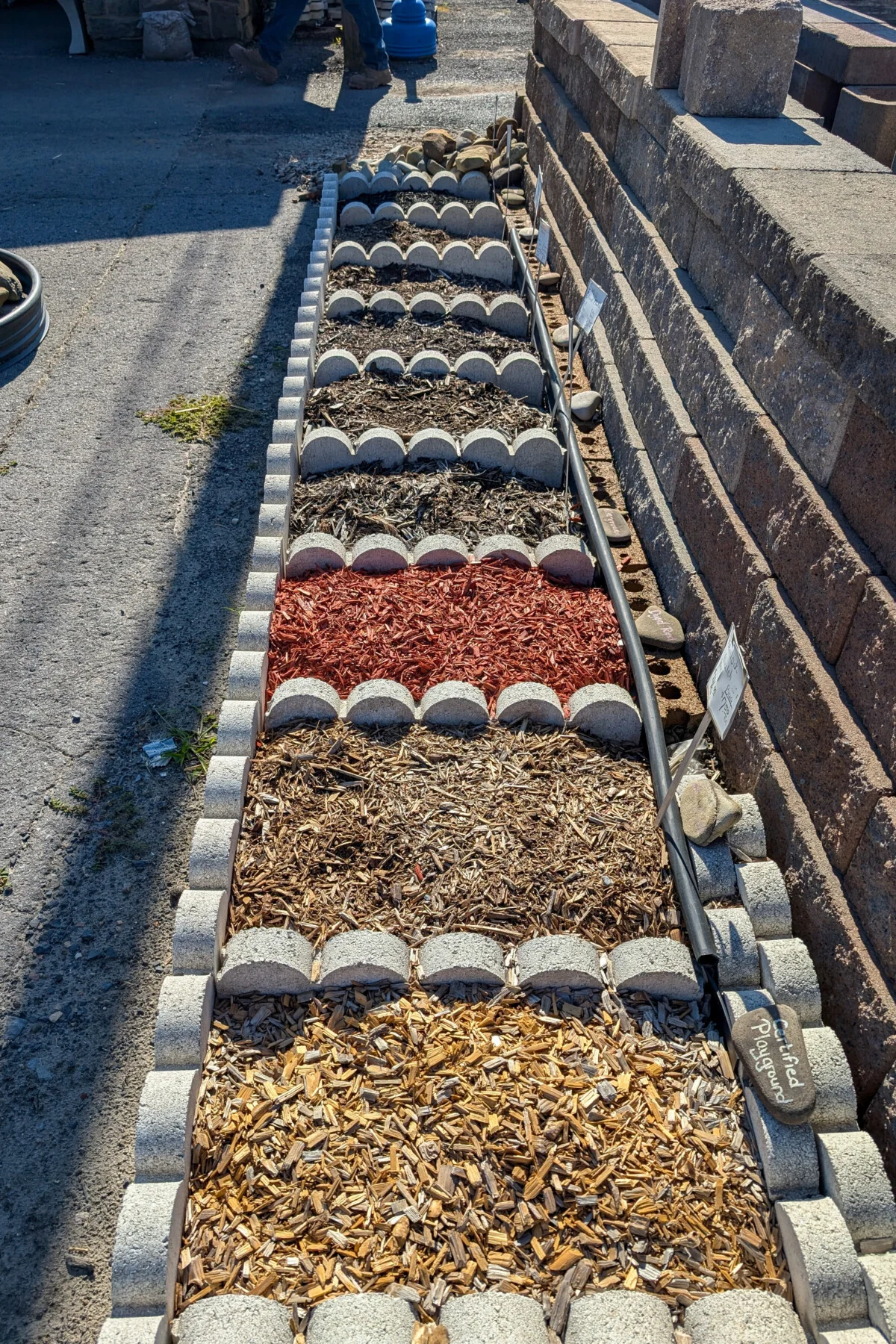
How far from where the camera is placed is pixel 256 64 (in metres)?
12.9

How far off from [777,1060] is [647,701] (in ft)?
4.76

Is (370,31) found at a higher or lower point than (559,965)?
higher

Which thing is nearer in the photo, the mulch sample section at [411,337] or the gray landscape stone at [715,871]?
the gray landscape stone at [715,871]

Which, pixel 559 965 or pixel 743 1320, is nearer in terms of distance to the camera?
pixel 743 1320

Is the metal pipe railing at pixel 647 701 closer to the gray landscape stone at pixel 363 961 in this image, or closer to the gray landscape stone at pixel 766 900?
the gray landscape stone at pixel 766 900

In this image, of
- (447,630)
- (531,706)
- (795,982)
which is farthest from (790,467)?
(795,982)

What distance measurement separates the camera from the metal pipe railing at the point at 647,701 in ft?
9.66

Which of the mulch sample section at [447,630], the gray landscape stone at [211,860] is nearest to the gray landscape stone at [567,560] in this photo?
the mulch sample section at [447,630]

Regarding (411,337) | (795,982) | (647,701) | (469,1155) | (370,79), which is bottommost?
(469,1155)

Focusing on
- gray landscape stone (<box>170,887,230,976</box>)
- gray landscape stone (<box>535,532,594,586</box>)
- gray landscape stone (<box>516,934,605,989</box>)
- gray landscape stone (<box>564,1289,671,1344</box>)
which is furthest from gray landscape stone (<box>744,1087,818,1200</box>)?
gray landscape stone (<box>535,532,594,586</box>)

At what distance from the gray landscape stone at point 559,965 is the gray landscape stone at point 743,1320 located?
84 cm

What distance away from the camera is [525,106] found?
9.83m

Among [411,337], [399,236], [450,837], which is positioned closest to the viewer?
[450,837]

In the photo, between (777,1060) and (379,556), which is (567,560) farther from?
(777,1060)
